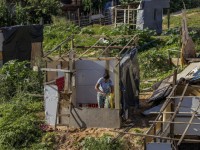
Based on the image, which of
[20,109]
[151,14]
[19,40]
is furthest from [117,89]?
[151,14]

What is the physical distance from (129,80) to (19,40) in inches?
298

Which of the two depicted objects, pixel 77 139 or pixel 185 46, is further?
pixel 185 46

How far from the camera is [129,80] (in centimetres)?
1382

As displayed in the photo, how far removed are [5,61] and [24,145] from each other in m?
7.18

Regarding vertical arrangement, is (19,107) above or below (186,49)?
below

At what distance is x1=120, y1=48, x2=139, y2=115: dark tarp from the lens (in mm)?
13016

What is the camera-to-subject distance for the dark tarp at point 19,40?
63.0ft

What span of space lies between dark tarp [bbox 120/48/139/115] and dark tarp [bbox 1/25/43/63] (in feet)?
21.6

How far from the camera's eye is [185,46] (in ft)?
58.9

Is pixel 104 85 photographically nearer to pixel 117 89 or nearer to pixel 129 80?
pixel 117 89

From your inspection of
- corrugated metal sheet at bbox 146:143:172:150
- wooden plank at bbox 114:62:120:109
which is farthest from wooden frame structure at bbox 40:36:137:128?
corrugated metal sheet at bbox 146:143:172:150

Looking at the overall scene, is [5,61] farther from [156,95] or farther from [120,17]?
[120,17]

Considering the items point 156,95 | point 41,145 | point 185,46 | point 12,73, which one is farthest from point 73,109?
point 185,46

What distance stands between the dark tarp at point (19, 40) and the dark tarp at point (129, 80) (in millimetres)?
6577
